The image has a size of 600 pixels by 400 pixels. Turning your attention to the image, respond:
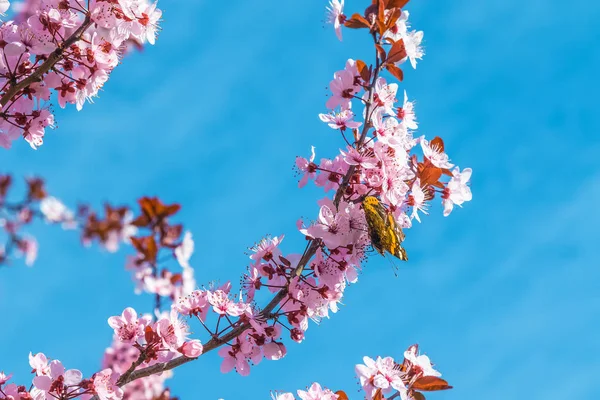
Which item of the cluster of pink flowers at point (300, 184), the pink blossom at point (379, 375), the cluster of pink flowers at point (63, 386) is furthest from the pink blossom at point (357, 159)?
the cluster of pink flowers at point (63, 386)

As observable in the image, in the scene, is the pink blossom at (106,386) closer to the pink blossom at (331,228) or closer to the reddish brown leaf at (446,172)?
the pink blossom at (331,228)

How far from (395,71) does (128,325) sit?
2.40 metres

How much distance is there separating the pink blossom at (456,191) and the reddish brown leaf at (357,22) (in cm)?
120

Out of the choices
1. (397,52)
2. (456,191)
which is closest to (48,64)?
(397,52)

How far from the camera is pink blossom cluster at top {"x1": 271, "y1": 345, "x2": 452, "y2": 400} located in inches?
149

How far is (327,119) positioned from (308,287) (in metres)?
1.17

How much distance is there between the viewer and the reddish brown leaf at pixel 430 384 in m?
3.78

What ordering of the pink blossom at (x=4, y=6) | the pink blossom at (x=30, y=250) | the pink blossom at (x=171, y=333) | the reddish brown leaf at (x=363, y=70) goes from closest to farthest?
1. the pink blossom at (x=171, y=333)
2. the pink blossom at (x=4, y=6)
3. the reddish brown leaf at (x=363, y=70)
4. the pink blossom at (x=30, y=250)

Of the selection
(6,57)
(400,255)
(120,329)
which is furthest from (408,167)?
(6,57)

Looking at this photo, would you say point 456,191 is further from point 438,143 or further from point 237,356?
point 237,356

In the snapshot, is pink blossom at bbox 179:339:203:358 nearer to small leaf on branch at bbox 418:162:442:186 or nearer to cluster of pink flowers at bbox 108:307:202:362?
cluster of pink flowers at bbox 108:307:202:362

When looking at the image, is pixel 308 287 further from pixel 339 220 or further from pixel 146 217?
pixel 146 217

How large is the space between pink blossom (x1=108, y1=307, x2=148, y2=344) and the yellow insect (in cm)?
151

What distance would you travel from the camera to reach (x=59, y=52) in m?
3.80
